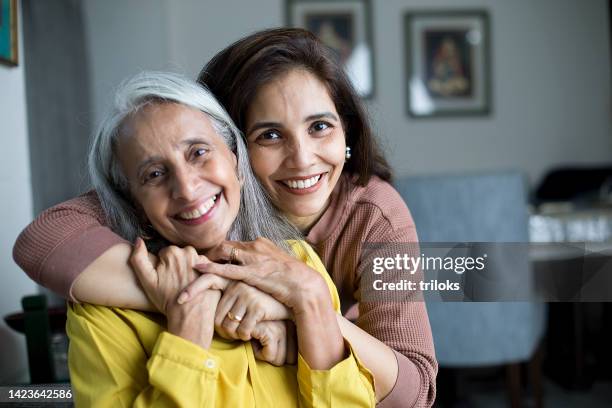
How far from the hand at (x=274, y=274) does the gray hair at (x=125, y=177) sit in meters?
0.09

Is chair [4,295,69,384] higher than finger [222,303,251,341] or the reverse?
the reverse

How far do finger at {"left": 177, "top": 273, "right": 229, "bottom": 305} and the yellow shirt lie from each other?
0.05 m

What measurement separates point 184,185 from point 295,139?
0.23m

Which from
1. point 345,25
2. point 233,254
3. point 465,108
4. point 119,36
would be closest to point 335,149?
point 233,254

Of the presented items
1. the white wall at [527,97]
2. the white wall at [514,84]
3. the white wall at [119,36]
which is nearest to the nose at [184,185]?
the white wall at [119,36]

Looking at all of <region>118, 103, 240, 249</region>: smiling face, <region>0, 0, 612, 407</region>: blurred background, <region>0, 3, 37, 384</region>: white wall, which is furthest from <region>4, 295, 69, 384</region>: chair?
<region>0, 0, 612, 407</region>: blurred background

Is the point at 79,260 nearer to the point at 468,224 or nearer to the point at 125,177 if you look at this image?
the point at 125,177

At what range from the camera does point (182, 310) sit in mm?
687

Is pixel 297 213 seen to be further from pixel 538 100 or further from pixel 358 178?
pixel 538 100

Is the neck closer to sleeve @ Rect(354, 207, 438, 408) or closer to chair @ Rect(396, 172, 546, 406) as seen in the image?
sleeve @ Rect(354, 207, 438, 408)

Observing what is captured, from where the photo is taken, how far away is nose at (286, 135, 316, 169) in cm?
88

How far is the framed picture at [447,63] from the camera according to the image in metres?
3.33

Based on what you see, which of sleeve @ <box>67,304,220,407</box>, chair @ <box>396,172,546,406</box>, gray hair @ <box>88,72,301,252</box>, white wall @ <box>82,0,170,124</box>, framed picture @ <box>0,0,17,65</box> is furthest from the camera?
white wall @ <box>82,0,170,124</box>

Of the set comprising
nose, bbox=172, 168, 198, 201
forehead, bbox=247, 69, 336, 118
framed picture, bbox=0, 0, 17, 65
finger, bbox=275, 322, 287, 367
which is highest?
framed picture, bbox=0, 0, 17, 65
